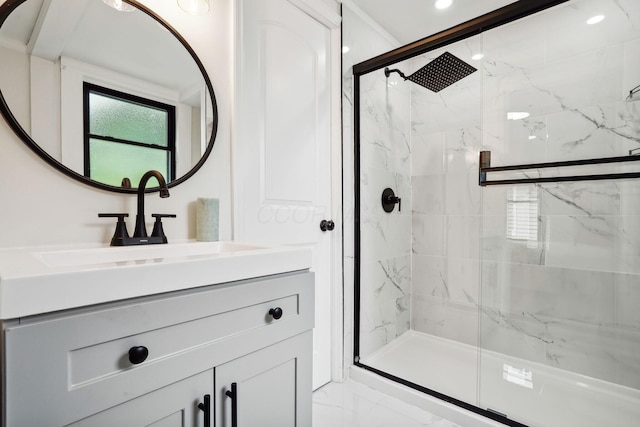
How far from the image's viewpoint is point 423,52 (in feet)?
5.37

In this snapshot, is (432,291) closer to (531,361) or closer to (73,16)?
(531,361)

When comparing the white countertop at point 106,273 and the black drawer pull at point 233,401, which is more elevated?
the white countertop at point 106,273

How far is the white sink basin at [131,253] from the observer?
0.81m

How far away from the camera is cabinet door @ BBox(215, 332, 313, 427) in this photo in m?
0.75

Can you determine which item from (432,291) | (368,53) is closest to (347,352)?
(432,291)

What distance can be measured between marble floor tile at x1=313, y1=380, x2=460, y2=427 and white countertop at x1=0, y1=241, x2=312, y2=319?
3.22ft

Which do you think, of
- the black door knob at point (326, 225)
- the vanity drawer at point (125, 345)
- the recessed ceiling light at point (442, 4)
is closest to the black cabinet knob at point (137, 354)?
the vanity drawer at point (125, 345)

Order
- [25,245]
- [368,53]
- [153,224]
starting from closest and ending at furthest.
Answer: [25,245] < [153,224] < [368,53]

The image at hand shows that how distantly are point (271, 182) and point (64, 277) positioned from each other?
1004 millimetres

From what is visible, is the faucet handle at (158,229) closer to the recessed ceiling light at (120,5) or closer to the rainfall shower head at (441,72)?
the recessed ceiling light at (120,5)

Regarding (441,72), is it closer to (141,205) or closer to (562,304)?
(562,304)

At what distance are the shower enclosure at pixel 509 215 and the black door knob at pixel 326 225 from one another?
0.72 ft

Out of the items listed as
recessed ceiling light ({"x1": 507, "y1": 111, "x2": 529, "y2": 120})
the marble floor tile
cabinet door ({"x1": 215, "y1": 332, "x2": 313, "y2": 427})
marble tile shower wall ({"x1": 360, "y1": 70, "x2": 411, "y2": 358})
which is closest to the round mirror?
cabinet door ({"x1": 215, "y1": 332, "x2": 313, "y2": 427})

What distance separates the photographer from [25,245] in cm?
86
